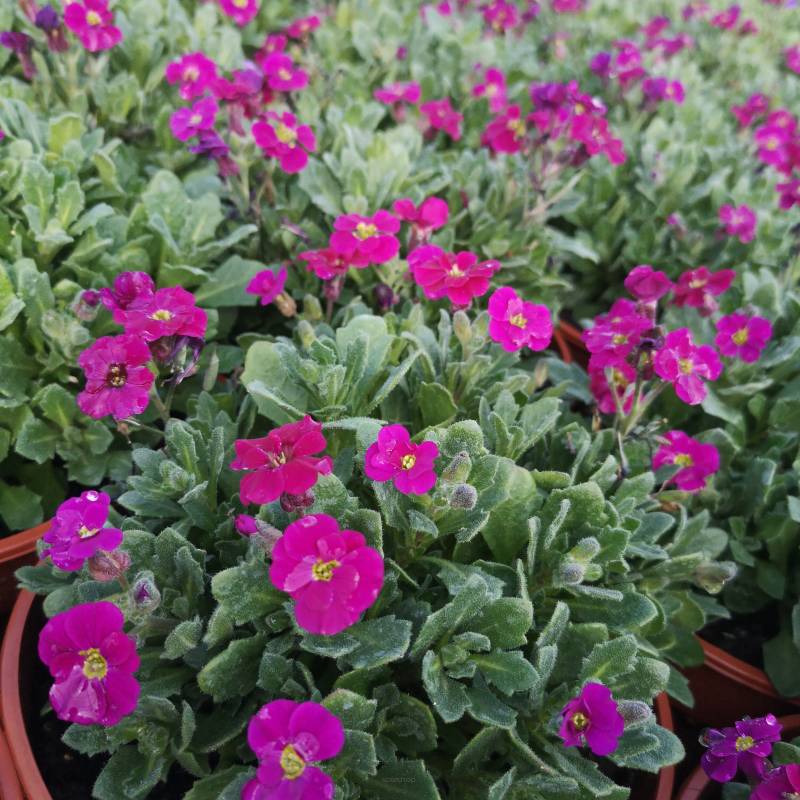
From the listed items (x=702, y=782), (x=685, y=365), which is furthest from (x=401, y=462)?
(x=702, y=782)

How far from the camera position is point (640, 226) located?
2449 millimetres

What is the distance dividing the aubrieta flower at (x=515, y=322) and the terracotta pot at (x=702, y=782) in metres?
0.82

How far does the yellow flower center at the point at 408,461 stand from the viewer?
1.08m

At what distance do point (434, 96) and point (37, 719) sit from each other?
220 cm

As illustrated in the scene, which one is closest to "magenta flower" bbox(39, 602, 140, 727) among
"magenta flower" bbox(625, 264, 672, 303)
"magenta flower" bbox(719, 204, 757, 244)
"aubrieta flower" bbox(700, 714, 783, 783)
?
"aubrieta flower" bbox(700, 714, 783, 783)

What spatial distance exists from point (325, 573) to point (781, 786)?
768 mm

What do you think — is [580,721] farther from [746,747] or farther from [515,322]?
[515,322]

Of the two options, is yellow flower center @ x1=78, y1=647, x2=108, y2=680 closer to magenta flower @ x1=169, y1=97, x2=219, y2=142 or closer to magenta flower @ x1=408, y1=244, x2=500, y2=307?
magenta flower @ x1=408, y1=244, x2=500, y2=307

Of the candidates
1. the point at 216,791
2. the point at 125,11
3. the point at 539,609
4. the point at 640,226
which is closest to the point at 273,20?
the point at 125,11

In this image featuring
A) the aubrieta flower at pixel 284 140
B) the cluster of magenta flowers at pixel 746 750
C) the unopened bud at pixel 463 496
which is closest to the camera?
the unopened bud at pixel 463 496

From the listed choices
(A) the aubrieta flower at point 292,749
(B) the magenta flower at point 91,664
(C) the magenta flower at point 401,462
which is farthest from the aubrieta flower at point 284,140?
(A) the aubrieta flower at point 292,749

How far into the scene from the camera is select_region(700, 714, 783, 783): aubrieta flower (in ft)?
3.94

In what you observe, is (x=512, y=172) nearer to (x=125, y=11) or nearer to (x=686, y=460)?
(x=686, y=460)

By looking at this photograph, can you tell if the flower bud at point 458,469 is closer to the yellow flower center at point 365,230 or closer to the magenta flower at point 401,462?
the magenta flower at point 401,462
